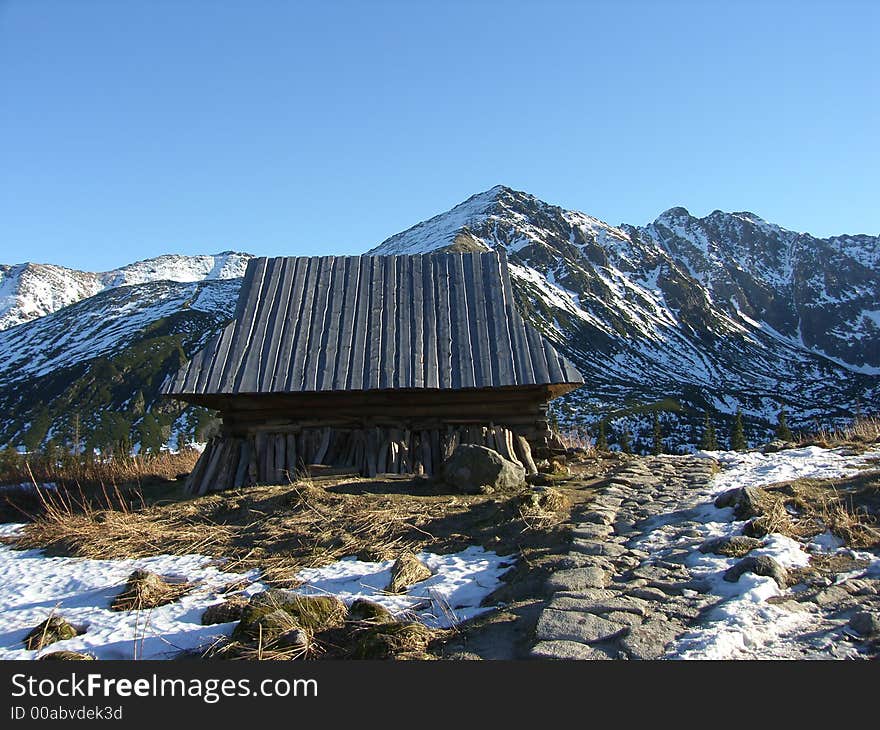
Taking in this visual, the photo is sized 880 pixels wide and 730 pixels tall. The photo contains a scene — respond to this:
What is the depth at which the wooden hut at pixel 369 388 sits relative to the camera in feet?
38.9

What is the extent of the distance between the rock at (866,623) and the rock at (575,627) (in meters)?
1.56

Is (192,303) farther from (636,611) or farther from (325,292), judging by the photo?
(636,611)

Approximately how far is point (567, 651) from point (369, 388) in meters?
7.77

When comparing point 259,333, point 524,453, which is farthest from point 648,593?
point 259,333

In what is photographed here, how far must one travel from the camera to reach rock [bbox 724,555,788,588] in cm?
547

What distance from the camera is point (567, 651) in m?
4.36

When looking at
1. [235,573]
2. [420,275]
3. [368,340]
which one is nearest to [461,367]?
[368,340]

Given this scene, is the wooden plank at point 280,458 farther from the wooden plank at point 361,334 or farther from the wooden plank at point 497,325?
the wooden plank at point 497,325

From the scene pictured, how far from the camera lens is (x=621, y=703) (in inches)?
150

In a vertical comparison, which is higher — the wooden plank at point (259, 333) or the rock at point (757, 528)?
the wooden plank at point (259, 333)

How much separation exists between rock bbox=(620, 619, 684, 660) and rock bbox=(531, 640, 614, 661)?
0.61 ft

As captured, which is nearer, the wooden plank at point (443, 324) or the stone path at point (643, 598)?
the stone path at point (643, 598)

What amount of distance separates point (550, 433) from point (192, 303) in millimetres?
157320

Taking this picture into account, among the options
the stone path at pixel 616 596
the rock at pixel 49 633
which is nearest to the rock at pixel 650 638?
the stone path at pixel 616 596
